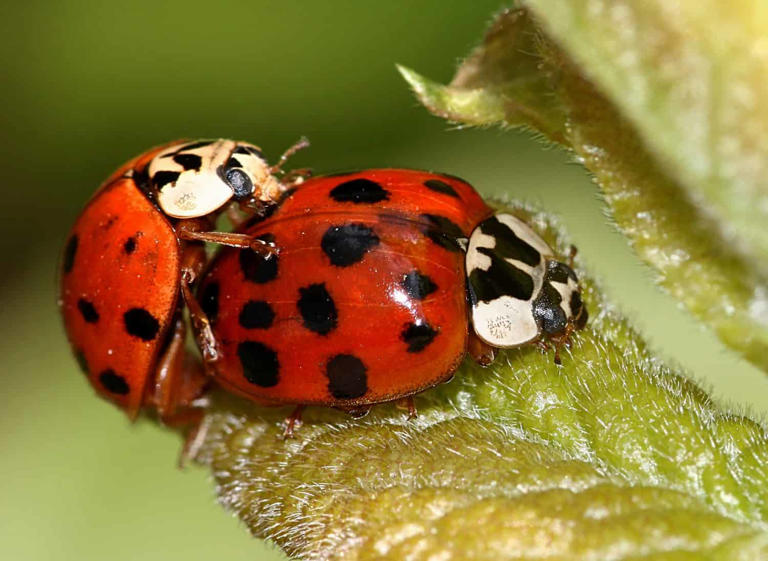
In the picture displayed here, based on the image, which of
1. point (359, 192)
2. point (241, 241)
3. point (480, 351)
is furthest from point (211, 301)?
point (480, 351)

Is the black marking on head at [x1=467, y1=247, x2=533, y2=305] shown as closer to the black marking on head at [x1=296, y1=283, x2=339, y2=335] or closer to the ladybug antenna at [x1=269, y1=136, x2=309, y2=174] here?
the black marking on head at [x1=296, y1=283, x2=339, y2=335]

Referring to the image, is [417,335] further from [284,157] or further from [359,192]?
[284,157]

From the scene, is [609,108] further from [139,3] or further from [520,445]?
[139,3]

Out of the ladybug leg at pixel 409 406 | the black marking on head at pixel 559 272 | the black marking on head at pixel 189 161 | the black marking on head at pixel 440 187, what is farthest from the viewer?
the black marking on head at pixel 189 161

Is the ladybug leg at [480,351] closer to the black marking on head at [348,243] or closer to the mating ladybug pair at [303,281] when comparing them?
the mating ladybug pair at [303,281]

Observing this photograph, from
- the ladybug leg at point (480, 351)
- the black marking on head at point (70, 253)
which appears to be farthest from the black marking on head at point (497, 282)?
the black marking on head at point (70, 253)

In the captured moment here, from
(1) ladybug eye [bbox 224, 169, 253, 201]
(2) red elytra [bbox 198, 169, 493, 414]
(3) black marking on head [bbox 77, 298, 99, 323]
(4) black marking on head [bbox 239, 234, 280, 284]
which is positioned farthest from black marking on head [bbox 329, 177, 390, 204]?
(3) black marking on head [bbox 77, 298, 99, 323]
